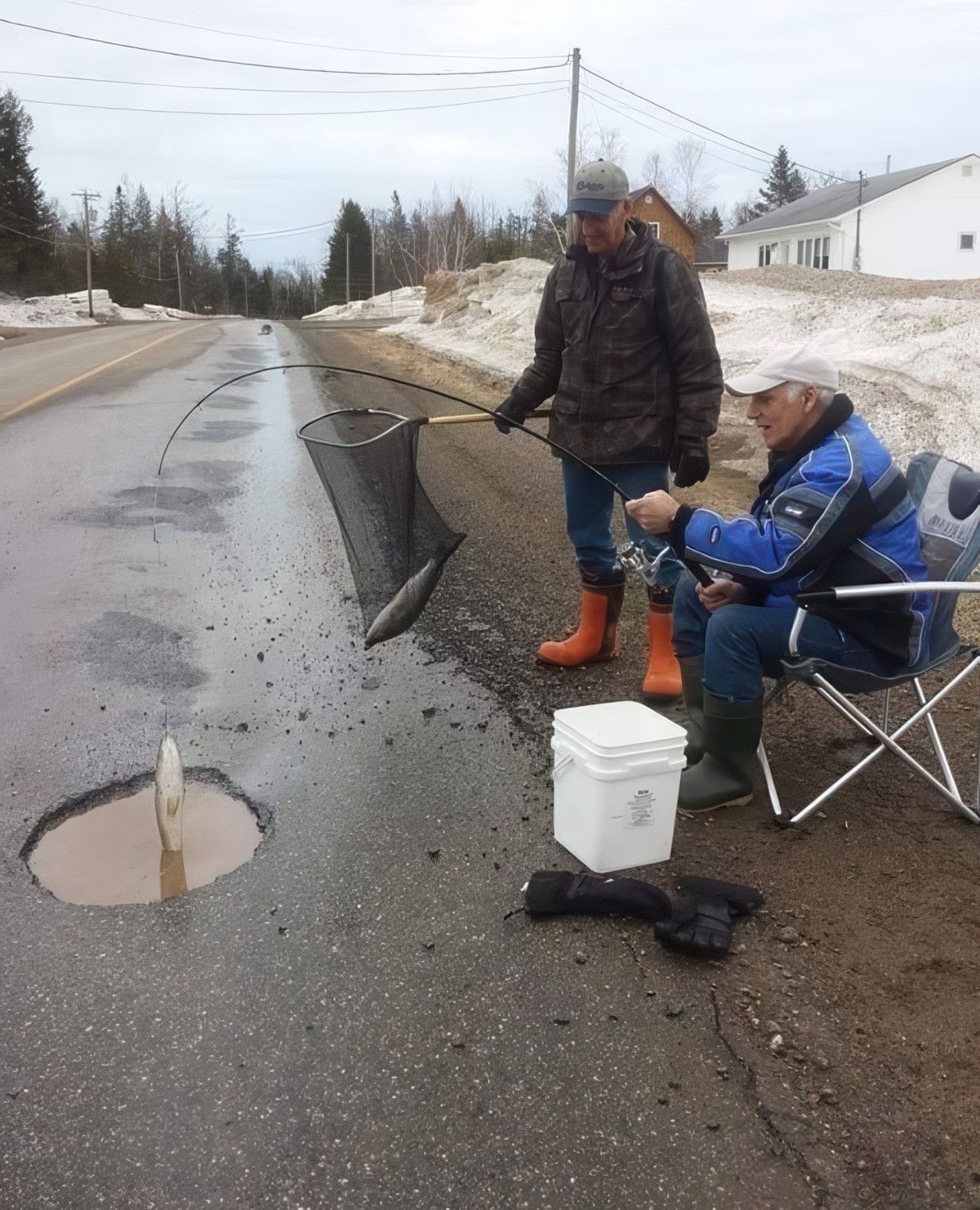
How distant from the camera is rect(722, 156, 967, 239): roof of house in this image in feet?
150

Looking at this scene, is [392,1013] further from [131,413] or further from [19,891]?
[131,413]

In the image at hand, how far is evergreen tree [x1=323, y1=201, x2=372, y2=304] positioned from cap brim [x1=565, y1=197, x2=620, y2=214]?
92.3 meters

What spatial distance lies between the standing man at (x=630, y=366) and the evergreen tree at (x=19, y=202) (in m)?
59.5

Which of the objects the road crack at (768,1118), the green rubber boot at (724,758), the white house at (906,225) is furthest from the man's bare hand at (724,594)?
the white house at (906,225)

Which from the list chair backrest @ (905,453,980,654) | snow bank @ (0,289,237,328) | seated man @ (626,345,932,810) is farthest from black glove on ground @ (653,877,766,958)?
snow bank @ (0,289,237,328)

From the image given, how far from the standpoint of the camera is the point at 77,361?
20922 millimetres

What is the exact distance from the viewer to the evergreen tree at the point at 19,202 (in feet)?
185

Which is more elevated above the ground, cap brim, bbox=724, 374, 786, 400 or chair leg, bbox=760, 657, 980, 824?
cap brim, bbox=724, 374, 786, 400

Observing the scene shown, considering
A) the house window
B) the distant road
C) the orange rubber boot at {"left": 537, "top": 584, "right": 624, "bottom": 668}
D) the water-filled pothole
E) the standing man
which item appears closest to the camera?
the water-filled pothole

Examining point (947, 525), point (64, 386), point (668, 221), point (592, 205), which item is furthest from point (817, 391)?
point (668, 221)

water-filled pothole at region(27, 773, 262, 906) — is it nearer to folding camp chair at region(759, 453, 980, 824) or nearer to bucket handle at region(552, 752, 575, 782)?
bucket handle at region(552, 752, 575, 782)

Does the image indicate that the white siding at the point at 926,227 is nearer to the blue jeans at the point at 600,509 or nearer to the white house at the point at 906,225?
the white house at the point at 906,225

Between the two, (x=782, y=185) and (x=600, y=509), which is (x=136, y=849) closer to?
(x=600, y=509)

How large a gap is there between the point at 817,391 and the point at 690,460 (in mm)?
999
